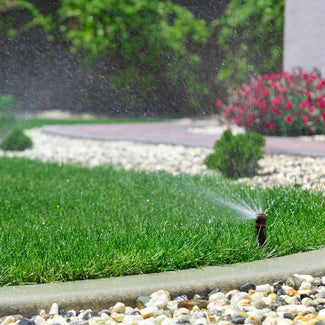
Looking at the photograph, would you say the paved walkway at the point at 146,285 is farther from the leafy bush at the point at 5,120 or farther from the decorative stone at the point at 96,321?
the leafy bush at the point at 5,120

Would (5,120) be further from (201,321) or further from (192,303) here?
(201,321)

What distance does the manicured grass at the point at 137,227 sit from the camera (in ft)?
8.41

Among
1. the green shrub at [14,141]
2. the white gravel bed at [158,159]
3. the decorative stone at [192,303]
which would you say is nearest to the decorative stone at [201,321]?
the decorative stone at [192,303]

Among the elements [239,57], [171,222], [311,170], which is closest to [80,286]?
[171,222]

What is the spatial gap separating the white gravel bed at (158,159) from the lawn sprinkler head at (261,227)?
1.76 m

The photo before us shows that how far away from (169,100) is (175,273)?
14.1m

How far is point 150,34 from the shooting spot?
14375 mm

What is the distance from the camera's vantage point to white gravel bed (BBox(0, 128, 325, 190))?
5.34 metres

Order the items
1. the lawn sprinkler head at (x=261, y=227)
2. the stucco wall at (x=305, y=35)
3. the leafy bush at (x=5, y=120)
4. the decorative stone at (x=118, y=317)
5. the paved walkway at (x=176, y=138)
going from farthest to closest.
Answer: the stucco wall at (x=305, y=35), the leafy bush at (x=5, y=120), the paved walkway at (x=176, y=138), the lawn sprinkler head at (x=261, y=227), the decorative stone at (x=118, y=317)

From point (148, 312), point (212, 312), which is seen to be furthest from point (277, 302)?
point (148, 312)

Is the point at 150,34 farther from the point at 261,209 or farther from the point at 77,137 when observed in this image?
the point at 261,209

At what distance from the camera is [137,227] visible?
3082mm

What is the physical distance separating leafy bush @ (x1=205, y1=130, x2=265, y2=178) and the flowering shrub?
10.4ft

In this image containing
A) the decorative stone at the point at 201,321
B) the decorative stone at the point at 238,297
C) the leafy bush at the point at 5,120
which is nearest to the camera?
the decorative stone at the point at 201,321
